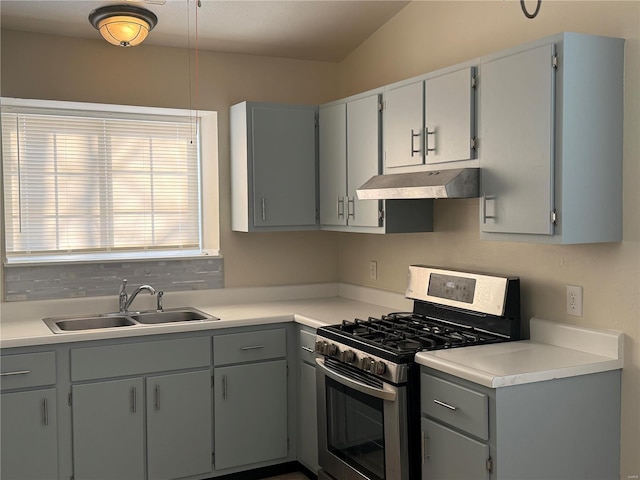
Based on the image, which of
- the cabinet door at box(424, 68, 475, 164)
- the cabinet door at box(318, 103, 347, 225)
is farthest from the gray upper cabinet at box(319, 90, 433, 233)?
the cabinet door at box(424, 68, 475, 164)

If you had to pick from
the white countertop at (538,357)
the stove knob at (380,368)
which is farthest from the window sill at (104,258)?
the white countertop at (538,357)

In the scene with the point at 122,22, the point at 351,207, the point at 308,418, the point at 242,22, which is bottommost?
the point at 308,418

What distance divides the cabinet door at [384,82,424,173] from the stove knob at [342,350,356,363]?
93 centimetres

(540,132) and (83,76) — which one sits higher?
(83,76)

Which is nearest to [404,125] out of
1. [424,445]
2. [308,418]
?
[424,445]

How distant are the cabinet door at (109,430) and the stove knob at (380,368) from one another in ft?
4.10

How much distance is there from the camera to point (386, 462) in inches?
114

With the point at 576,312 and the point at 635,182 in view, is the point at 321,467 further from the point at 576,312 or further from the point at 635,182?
the point at 635,182

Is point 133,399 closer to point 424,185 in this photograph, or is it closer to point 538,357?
point 424,185

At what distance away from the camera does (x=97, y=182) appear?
398cm

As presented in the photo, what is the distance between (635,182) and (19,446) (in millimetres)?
2825

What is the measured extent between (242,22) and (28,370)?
2096mm

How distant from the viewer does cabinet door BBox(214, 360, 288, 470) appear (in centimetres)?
360

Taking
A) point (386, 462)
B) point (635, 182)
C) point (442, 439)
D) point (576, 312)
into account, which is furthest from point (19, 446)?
point (635, 182)
